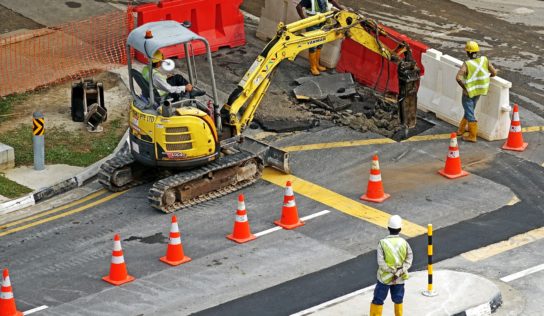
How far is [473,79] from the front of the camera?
22.1m

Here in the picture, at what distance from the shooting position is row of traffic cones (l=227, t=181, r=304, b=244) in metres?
18.4

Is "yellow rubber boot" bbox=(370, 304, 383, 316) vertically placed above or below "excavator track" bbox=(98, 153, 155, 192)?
above

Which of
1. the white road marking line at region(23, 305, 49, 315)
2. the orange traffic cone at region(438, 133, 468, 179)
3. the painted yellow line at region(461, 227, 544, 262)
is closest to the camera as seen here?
the white road marking line at region(23, 305, 49, 315)

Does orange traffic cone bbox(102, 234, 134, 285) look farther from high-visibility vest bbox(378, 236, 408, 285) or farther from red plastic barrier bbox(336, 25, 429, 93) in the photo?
red plastic barrier bbox(336, 25, 429, 93)

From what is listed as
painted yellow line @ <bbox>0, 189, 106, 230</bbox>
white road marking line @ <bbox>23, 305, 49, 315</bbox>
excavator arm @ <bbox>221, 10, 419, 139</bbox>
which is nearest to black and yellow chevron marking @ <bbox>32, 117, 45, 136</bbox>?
painted yellow line @ <bbox>0, 189, 106, 230</bbox>

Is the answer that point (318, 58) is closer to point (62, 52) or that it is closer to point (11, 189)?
point (62, 52)

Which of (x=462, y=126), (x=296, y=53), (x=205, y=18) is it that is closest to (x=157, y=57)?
(x=296, y=53)

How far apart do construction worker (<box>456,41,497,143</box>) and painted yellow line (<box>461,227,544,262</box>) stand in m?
3.78

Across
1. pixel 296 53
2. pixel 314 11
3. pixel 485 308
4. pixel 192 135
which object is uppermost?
pixel 296 53

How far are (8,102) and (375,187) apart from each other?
813cm

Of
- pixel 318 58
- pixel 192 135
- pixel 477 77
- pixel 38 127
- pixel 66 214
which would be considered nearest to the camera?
pixel 192 135

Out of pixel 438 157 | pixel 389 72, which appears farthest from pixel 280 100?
pixel 438 157

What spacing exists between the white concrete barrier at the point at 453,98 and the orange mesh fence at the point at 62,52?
6.54 metres

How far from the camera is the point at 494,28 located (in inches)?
1126
